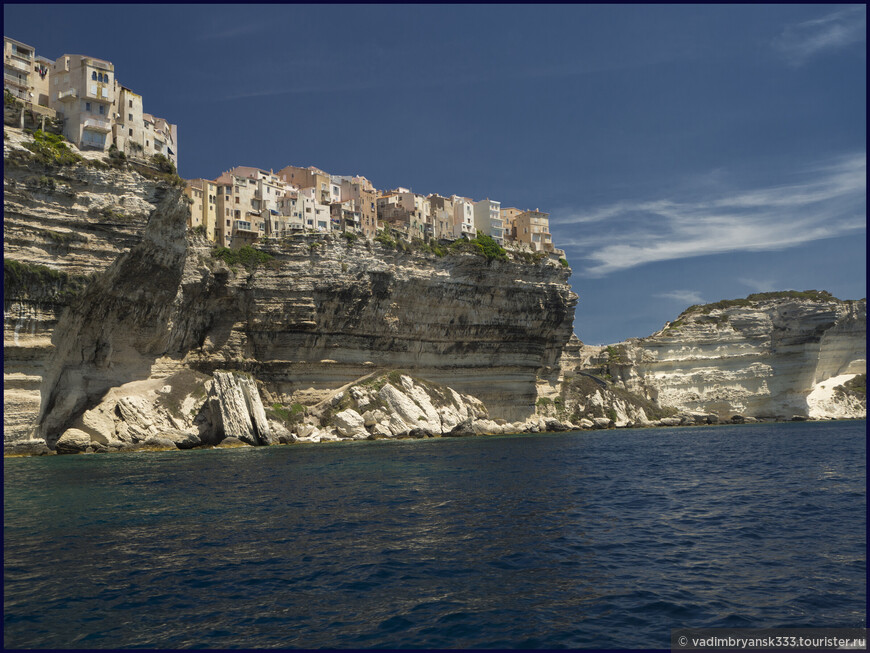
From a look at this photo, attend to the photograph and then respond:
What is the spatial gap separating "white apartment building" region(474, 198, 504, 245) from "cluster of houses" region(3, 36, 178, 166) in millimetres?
57451

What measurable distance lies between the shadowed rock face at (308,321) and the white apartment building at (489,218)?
18.4m

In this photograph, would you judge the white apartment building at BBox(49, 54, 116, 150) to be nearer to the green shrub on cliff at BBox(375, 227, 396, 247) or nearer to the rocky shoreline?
the rocky shoreline

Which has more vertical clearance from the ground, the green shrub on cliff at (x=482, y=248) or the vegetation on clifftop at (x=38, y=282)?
the green shrub on cliff at (x=482, y=248)

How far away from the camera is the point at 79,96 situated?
54.8 m

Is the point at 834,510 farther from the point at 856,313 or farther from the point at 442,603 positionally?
the point at 856,313

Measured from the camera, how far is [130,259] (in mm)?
54250

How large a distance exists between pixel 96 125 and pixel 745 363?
9489 cm

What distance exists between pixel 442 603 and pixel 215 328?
61.1 metres

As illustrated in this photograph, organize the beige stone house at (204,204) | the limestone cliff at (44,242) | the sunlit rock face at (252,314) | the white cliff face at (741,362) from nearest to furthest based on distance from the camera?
the limestone cliff at (44,242) → the sunlit rock face at (252,314) → the beige stone house at (204,204) → the white cliff face at (741,362)

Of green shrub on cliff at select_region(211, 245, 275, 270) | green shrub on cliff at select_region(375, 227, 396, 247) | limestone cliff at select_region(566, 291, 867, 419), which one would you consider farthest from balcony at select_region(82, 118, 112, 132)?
limestone cliff at select_region(566, 291, 867, 419)

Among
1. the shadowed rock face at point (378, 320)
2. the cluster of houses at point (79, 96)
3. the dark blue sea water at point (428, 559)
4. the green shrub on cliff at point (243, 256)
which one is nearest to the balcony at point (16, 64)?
the cluster of houses at point (79, 96)

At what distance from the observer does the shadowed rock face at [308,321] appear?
181 ft

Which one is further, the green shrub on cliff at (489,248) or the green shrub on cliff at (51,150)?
the green shrub on cliff at (489,248)

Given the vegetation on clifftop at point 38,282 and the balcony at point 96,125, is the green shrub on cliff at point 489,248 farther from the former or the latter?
the vegetation on clifftop at point 38,282
